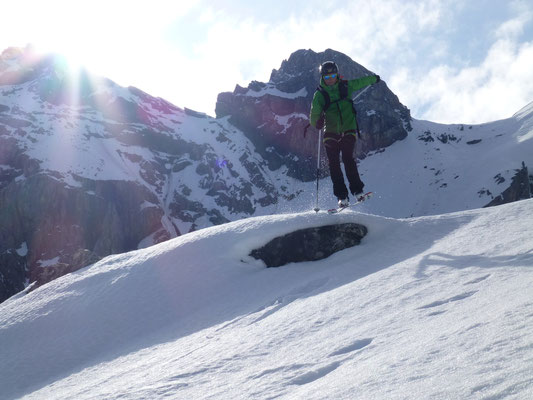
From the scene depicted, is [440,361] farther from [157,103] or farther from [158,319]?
[157,103]

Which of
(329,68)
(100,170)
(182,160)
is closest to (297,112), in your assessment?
(182,160)

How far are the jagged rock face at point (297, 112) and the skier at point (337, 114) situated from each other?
98.2 metres

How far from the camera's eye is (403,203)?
8750cm

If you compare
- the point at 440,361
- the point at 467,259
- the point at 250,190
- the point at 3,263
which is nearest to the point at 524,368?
the point at 440,361

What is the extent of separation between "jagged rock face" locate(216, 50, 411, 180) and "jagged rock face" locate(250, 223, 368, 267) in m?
96.5

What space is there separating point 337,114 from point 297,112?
112 m

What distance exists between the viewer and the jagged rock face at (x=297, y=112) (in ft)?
364

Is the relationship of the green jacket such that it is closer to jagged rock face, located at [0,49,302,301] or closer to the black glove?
the black glove

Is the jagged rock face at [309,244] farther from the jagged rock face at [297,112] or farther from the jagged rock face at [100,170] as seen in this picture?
the jagged rock face at [297,112]

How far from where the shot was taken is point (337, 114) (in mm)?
11125

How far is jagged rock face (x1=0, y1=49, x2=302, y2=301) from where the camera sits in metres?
76.8

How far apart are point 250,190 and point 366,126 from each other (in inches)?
1390

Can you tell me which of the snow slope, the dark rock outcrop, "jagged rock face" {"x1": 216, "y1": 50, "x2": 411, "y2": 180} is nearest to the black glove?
the snow slope

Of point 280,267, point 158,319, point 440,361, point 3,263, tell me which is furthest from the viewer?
point 3,263
